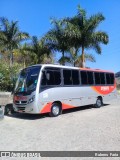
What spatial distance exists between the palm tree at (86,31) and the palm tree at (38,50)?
416 centimetres

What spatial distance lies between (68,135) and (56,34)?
69.7ft

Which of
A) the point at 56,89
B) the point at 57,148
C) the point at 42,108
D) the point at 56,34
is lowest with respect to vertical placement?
the point at 57,148

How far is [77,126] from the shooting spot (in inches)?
446

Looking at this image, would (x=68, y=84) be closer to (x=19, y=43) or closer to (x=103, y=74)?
Result: (x=103, y=74)

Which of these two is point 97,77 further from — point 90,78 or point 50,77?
point 50,77

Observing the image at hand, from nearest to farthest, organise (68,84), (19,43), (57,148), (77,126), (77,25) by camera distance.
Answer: (57,148)
(77,126)
(68,84)
(77,25)
(19,43)

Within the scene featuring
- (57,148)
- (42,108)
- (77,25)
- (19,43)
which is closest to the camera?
(57,148)

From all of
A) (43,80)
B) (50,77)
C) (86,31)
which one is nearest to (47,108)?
(43,80)

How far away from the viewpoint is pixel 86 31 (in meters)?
28.7

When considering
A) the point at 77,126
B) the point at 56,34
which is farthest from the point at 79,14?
the point at 77,126

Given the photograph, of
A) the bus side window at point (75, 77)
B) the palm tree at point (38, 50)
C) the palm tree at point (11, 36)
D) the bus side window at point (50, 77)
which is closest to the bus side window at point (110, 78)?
the bus side window at point (75, 77)

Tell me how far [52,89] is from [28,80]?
1.38 metres

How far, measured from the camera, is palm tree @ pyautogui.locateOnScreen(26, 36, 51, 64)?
32.0 metres

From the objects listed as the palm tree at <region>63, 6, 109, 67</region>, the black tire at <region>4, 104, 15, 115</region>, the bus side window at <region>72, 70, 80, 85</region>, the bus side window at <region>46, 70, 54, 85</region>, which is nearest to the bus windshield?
the bus side window at <region>46, 70, 54, 85</region>
